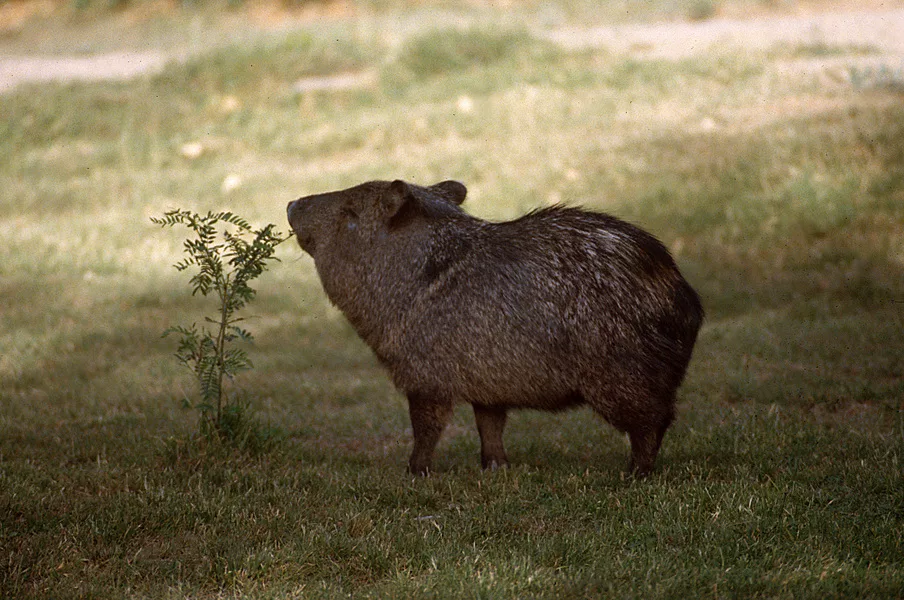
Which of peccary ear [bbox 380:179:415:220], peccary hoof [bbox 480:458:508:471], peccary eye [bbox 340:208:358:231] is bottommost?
peccary hoof [bbox 480:458:508:471]

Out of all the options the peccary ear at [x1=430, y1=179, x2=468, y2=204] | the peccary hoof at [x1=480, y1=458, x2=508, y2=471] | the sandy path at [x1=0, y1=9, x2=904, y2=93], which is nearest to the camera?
the peccary hoof at [x1=480, y1=458, x2=508, y2=471]

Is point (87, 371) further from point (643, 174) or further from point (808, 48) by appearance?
point (808, 48)

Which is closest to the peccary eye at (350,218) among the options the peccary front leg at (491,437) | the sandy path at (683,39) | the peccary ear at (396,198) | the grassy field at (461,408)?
the peccary ear at (396,198)

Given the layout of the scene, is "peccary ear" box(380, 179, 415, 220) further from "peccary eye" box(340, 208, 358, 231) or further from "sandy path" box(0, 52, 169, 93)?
"sandy path" box(0, 52, 169, 93)

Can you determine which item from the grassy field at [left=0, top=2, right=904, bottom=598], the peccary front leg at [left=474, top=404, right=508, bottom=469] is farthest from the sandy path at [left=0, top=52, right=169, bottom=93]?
the peccary front leg at [left=474, top=404, right=508, bottom=469]

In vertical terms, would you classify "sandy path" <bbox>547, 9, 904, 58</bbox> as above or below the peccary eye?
above

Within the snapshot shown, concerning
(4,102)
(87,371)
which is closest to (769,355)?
(87,371)

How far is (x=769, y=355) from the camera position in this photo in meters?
8.33

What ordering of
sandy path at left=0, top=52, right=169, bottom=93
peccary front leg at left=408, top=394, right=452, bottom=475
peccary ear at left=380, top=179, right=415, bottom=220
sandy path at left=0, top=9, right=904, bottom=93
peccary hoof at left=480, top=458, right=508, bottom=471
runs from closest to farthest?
peccary front leg at left=408, top=394, right=452, bottom=475 → peccary ear at left=380, top=179, right=415, bottom=220 → peccary hoof at left=480, top=458, right=508, bottom=471 → sandy path at left=0, top=9, right=904, bottom=93 → sandy path at left=0, top=52, right=169, bottom=93

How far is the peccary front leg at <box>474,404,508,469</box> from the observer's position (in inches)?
243

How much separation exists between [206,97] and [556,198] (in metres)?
7.44

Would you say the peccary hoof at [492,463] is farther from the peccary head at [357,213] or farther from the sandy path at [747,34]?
the sandy path at [747,34]

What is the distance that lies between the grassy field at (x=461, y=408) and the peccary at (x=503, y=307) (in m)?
0.43

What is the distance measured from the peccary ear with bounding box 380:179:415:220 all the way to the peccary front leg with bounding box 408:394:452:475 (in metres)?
1.00
